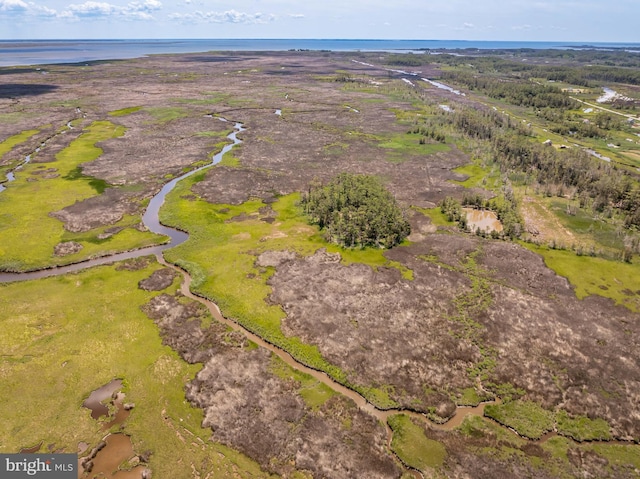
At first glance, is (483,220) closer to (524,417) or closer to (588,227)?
(588,227)

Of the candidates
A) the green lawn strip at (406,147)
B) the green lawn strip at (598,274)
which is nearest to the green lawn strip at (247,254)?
the green lawn strip at (598,274)

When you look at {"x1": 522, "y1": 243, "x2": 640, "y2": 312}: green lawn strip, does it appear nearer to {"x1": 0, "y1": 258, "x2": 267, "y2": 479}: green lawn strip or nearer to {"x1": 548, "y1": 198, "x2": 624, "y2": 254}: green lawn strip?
{"x1": 548, "y1": 198, "x2": 624, "y2": 254}: green lawn strip

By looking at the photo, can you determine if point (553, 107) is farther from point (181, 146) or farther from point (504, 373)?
point (504, 373)

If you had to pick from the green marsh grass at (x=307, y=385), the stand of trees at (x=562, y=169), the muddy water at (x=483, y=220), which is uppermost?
the stand of trees at (x=562, y=169)

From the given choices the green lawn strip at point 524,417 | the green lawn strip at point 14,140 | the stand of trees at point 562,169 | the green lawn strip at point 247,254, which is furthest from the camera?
the green lawn strip at point 14,140

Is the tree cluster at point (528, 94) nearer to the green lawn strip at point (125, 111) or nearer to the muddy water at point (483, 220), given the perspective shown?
the muddy water at point (483, 220)

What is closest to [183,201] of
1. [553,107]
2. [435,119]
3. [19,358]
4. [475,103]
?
[19,358]
